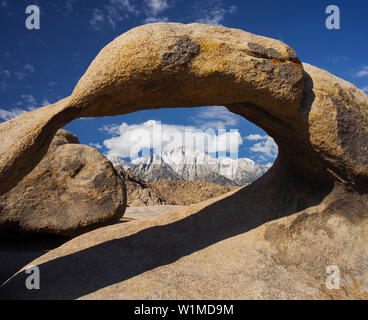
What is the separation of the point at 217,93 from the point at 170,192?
71.1 feet

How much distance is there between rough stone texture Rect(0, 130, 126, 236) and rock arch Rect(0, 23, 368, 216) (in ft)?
11.7

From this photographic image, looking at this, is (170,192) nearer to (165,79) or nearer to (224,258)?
(224,258)

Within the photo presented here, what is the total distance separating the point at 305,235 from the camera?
4.39 meters

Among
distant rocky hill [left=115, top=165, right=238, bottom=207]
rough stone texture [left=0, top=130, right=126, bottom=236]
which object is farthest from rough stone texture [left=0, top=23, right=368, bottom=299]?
distant rocky hill [left=115, top=165, right=238, bottom=207]

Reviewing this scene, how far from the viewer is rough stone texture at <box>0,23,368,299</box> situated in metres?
3.35

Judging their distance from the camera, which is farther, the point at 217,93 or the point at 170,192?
the point at 170,192

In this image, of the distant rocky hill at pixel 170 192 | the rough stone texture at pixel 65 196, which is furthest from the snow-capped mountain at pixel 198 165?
the rough stone texture at pixel 65 196

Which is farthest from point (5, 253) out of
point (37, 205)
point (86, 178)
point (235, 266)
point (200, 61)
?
point (200, 61)

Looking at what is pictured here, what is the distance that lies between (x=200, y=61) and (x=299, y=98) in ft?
4.87

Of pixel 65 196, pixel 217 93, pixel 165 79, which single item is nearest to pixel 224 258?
pixel 217 93

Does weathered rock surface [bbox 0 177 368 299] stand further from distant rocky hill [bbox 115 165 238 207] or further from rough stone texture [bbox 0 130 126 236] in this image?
distant rocky hill [bbox 115 165 238 207]

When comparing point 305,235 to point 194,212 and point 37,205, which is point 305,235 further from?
point 37,205

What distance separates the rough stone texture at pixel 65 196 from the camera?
261 inches

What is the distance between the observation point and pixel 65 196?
22.8 feet
